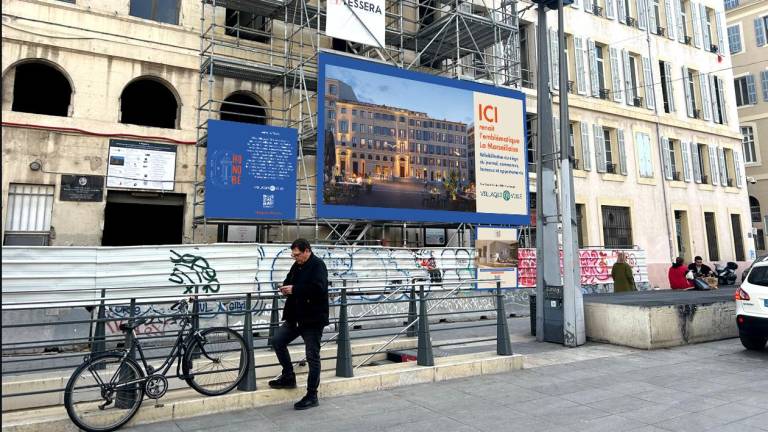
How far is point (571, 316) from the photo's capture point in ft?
31.2

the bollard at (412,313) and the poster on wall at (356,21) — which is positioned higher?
the poster on wall at (356,21)

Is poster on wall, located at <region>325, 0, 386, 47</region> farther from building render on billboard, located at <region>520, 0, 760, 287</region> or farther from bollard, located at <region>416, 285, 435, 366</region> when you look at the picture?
bollard, located at <region>416, 285, 435, 366</region>

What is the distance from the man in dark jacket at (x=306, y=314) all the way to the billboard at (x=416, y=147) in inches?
292

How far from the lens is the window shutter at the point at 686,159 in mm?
25281

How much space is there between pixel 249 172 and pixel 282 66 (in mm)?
4390

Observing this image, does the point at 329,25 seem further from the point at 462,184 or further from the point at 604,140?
the point at 604,140

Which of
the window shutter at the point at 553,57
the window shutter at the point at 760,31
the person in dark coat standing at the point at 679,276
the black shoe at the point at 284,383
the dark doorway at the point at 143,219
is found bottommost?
the black shoe at the point at 284,383

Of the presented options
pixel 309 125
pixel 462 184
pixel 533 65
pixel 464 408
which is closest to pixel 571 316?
pixel 464 408

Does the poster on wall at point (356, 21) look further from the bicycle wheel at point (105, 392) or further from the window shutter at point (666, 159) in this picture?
the window shutter at point (666, 159)

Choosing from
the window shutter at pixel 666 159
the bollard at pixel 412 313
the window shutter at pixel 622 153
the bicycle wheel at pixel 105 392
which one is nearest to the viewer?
the bicycle wheel at pixel 105 392

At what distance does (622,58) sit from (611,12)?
231 cm

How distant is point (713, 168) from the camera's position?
26.9m

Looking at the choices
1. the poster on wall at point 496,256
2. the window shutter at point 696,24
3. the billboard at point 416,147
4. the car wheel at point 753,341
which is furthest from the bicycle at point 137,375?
the window shutter at point 696,24

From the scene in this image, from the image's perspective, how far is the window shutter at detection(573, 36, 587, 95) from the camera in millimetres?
22219
